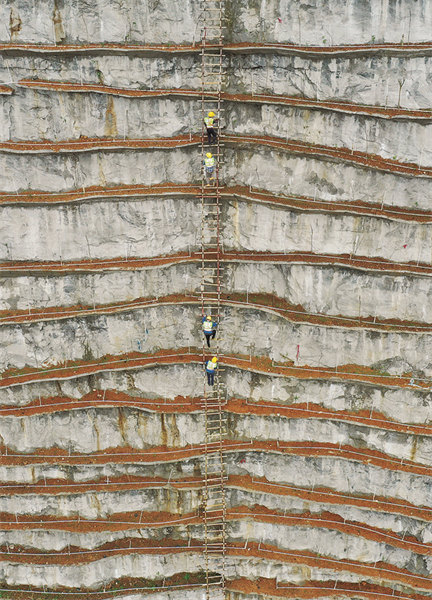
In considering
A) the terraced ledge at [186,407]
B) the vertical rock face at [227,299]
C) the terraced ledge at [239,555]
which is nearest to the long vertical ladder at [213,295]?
the vertical rock face at [227,299]

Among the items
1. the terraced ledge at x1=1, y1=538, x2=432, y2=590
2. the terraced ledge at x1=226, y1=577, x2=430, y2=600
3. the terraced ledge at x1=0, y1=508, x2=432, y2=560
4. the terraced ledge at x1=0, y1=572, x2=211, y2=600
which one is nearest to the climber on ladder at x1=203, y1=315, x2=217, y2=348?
the terraced ledge at x1=0, y1=508, x2=432, y2=560

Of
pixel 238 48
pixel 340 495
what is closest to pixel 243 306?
pixel 340 495

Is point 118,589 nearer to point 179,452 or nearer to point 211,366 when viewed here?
point 179,452

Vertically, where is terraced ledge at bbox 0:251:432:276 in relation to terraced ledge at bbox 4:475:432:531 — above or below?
→ above

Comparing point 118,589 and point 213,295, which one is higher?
point 213,295

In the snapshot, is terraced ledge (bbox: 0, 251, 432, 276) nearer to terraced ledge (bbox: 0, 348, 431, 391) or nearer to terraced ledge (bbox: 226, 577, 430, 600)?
terraced ledge (bbox: 0, 348, 431, 391)

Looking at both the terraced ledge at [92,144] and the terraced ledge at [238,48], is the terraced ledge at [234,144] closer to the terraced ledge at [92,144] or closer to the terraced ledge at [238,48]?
the terraced ledge at [92,144]
